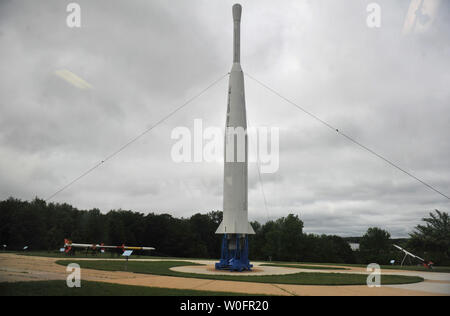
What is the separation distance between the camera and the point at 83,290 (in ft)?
36.1

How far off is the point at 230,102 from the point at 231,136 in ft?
8.38

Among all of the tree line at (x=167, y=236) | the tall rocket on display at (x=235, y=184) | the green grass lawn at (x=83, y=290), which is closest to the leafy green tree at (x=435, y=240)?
the tree line at (x=167, y=236)

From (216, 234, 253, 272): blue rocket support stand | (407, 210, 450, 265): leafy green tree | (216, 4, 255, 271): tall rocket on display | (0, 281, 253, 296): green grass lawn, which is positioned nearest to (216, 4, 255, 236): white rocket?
(216, 4, 255, 271): tall rocket on display

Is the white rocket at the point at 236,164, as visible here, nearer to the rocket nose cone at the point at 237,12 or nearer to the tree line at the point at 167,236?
the rocket nose cone at the point at 237,12

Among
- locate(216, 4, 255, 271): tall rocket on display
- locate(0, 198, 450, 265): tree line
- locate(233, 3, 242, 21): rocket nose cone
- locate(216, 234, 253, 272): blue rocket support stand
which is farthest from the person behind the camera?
locate(0, 198, 450, 265): tree line

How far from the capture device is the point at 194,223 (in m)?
77.8

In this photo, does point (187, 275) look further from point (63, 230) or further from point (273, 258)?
point (63, 230)

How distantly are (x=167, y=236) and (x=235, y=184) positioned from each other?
47.0 m

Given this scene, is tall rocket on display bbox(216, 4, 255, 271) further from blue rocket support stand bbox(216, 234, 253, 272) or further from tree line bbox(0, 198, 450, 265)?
tree line bbox(0, 198, 450, 265)

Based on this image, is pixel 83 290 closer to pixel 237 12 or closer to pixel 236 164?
pixel 236 164

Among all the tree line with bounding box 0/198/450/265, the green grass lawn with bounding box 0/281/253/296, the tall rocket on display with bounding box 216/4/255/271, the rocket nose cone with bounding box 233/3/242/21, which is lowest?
the tree line with bounding box 0/198/450/265

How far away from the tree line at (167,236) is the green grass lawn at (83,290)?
99.7 ft

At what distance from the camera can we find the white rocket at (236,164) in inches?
876

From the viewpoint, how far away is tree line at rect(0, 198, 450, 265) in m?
47.3
